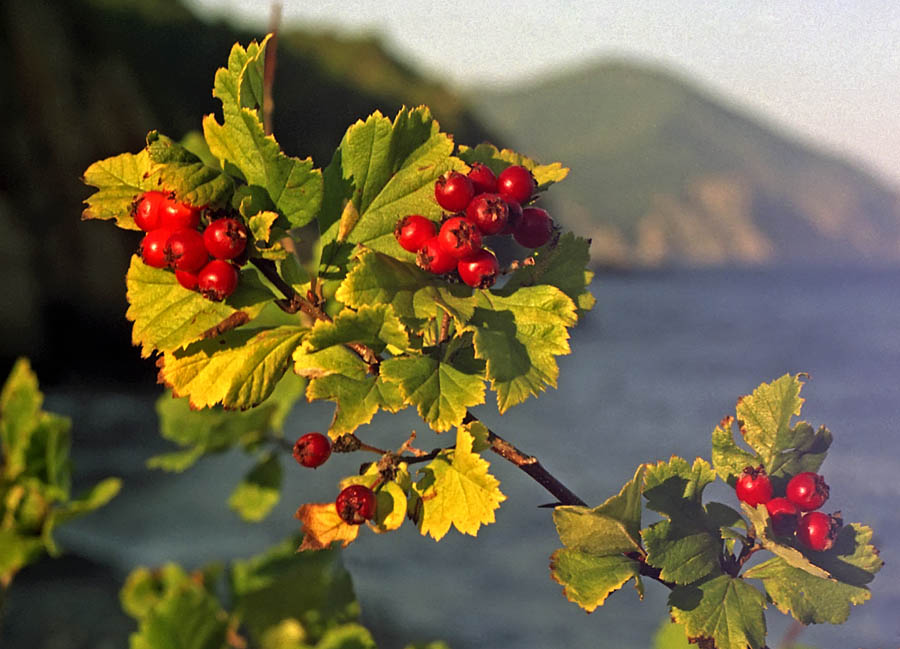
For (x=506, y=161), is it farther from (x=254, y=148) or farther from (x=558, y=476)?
(x=558, y=476)

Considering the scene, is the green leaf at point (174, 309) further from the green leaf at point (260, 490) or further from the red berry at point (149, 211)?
the green leaf at point (260, 490)

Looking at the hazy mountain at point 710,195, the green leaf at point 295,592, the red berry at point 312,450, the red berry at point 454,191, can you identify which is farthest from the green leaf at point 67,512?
the hazy mountain at point 710,195

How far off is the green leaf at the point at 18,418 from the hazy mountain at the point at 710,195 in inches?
2855

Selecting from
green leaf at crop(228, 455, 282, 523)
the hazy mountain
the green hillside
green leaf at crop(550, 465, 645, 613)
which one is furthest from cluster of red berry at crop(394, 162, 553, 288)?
the hazy mountain

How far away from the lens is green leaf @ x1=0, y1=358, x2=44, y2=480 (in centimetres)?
175

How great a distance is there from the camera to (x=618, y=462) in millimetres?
17922

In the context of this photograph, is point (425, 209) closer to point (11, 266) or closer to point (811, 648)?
point (811, 648)

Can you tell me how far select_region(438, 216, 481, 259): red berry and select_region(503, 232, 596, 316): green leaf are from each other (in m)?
0.09

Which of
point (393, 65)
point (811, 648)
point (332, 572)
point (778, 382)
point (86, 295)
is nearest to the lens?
point (778, 382)

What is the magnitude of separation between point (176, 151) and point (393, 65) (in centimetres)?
4815

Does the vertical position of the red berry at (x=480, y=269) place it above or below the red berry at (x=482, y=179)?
below

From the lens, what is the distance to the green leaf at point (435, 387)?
0.60 m

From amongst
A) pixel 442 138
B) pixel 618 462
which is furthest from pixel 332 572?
pixel 618 462

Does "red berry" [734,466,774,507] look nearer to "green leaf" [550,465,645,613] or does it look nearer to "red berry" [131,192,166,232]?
"green leaf" [550,465,645,613]
